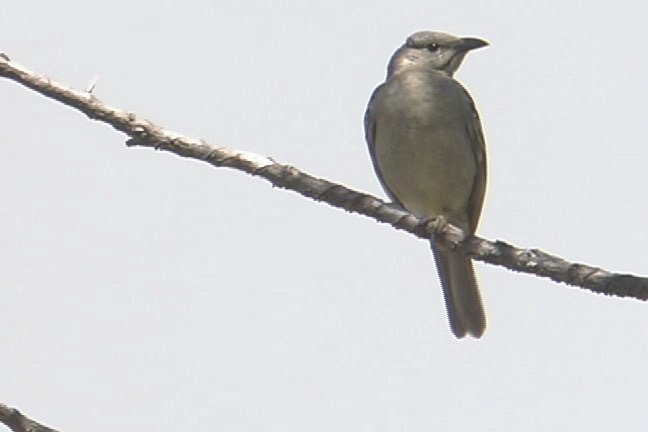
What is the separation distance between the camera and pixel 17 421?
113 inches

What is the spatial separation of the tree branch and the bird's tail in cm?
226

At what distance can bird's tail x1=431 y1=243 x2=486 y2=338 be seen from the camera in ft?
20.7

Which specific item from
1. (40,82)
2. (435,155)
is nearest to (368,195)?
(40,82)

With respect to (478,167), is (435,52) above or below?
above

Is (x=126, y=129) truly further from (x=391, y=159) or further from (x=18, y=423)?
(x=391, y=159)

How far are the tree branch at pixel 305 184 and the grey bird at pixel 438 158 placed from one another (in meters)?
2.01

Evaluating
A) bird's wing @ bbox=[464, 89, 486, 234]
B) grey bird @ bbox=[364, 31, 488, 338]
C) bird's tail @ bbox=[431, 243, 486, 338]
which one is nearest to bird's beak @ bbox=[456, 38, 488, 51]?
grey bird @ bbox=[364, 31, 488, 338]

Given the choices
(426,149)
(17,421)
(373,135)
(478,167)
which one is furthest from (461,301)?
(17,421)

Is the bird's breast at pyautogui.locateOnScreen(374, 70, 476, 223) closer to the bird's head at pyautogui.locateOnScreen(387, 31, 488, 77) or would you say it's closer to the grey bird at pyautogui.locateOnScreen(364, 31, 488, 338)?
the grey bird at pyautogui.locateOnScreen(364, 31, 488, 338)

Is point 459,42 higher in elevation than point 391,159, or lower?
higher

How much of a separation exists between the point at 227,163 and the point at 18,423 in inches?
45.3

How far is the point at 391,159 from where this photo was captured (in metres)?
6.13

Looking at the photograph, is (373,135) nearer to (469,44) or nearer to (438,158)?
(438,158)

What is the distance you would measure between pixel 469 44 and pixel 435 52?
0.24 meters
